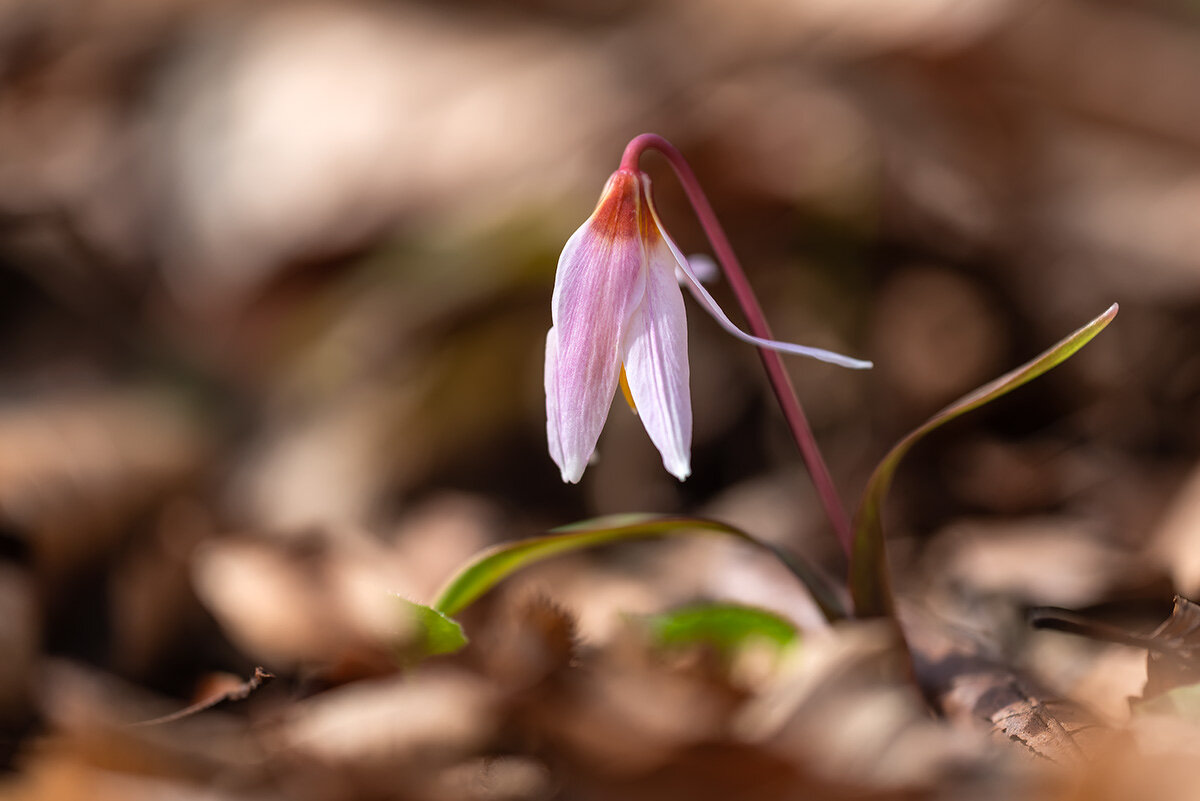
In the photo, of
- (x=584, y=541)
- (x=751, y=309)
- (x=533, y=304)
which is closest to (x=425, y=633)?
(x=584, y=541)

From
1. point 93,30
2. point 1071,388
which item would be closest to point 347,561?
point 1071,388

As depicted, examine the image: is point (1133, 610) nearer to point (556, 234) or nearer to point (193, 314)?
point (556, 234)

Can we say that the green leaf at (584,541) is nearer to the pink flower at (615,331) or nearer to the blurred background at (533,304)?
the pink flower at (615,331)

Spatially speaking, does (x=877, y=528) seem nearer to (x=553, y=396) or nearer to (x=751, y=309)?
(x=751, y=309)

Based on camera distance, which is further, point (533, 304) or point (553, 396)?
point (533, 304)

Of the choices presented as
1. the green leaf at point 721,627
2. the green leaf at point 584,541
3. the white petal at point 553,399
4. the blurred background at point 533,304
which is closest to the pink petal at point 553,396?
the white petal at point 553,399

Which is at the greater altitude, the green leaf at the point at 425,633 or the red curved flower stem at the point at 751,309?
the red curved flower stem at the point at 751,309
